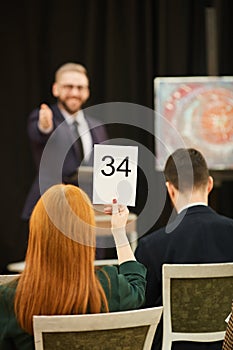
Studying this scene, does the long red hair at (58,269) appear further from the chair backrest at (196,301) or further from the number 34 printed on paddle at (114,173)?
the chair backrest at (196,301)

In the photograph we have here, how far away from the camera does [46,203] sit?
7.02ft

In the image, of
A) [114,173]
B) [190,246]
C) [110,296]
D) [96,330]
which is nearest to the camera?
[96,330]

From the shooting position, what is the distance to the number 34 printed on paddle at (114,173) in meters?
2.26

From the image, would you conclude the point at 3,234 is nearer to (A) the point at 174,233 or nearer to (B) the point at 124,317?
(A) the point at 174,233

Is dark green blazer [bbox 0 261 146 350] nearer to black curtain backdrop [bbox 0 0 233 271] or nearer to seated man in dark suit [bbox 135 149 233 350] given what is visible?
seated man in dark suit [bbox 135 149 233 350]

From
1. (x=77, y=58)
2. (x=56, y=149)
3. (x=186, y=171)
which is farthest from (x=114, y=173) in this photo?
(x=77, y=58)

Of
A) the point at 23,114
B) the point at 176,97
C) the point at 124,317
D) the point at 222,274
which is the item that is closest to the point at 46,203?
the point at 124,317

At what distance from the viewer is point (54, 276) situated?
2.10 metres

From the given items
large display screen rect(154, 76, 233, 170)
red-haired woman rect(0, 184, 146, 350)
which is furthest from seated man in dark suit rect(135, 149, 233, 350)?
large display screen rect(154, 76, 233, 170)

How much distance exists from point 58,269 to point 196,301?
2.59 feet

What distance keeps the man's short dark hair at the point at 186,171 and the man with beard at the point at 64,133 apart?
1986 millimetres

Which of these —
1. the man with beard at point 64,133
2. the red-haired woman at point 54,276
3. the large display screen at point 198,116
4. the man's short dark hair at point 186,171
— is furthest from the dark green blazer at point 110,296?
the large display screen at point 198,116

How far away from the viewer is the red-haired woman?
208 cm

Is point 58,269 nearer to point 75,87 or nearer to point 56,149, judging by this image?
point 56,149
